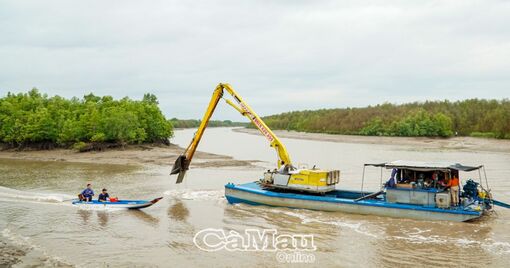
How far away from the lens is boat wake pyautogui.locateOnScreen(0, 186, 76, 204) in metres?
25.2

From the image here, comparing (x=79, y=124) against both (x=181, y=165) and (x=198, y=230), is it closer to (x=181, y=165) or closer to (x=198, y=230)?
(x=181, y=165)

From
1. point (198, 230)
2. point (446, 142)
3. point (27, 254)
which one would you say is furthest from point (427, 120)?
point (27, 254)

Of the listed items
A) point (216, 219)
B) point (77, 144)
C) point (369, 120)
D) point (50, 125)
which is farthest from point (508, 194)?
point (369, 120)

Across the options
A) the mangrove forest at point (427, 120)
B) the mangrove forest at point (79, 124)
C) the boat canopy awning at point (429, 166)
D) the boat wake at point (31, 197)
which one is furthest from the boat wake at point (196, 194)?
the mangrove forest at point (427, 120)

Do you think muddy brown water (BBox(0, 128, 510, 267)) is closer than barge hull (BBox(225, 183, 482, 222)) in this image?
Yes

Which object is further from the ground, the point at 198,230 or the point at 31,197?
the point at 31,197

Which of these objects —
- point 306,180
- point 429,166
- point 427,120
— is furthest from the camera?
point 427,120

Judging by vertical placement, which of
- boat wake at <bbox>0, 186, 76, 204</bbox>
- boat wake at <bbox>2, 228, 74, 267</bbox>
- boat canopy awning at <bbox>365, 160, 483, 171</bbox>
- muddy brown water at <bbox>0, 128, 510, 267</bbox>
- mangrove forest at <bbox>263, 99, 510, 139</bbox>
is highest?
mangrove forest at <bbox>263, 99, 510, 139</bbox>

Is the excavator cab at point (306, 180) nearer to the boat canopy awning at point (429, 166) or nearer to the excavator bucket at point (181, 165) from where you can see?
the boat canopy awning at point (429, 166)

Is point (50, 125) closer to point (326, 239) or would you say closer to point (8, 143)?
point (8, 143)

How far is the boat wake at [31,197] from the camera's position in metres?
25.2

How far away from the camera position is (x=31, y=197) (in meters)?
26.1

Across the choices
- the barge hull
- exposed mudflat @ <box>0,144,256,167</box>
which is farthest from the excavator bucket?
exposed mudflat @ <box>0,144,256,167</box>

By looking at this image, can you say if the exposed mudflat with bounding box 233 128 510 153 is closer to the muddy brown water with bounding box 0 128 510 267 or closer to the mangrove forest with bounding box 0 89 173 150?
the muddy brown water with bounding box 0 128 510 267
